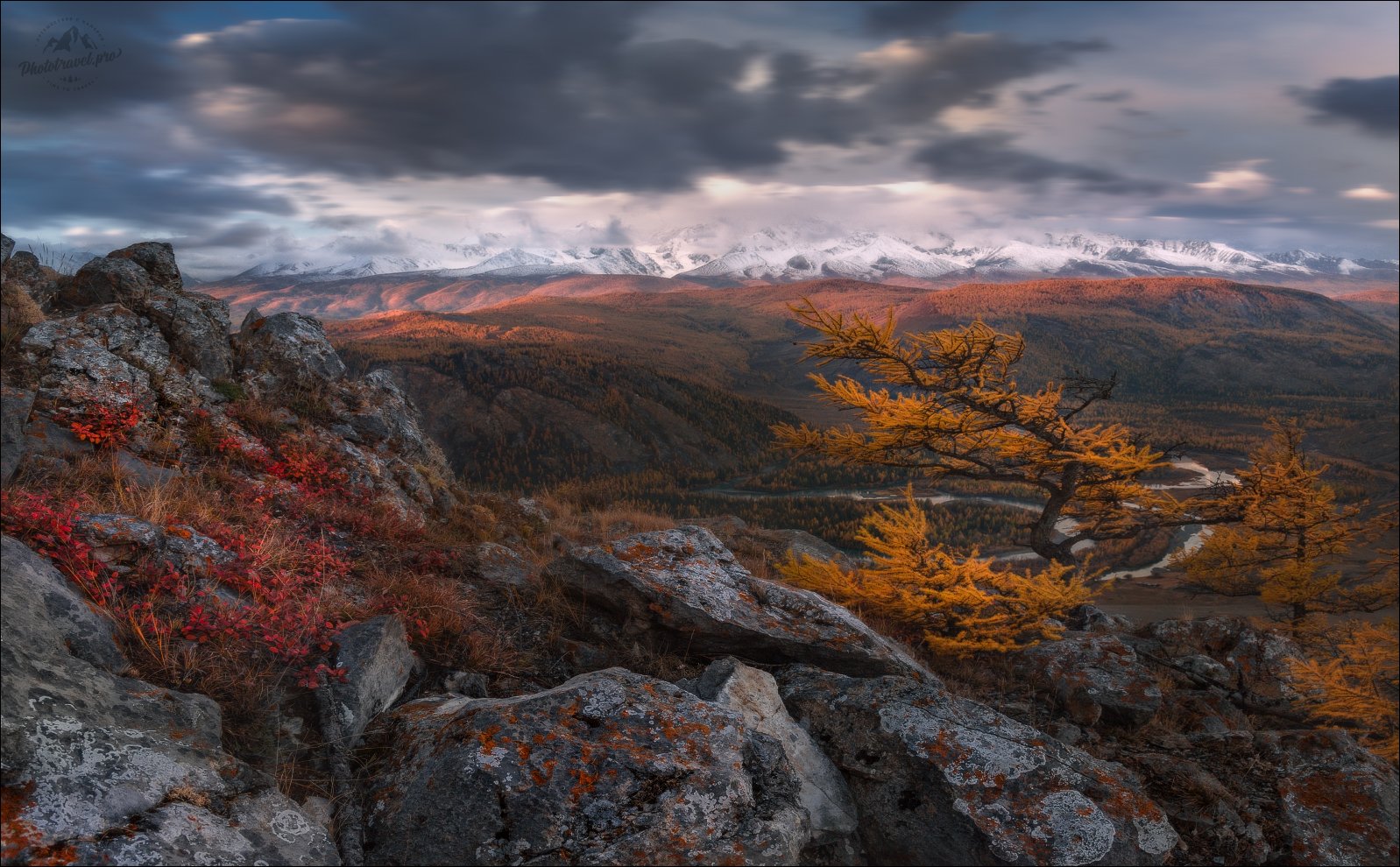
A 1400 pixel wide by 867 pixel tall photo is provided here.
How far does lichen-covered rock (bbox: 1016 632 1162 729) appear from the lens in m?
9.29

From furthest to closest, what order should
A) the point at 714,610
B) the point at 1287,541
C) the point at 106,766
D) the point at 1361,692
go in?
1. the point at 1287,541
2. the point at 1361,692
3. the point at 714,610
4. the point at 106,766

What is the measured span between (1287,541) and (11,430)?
35.0m

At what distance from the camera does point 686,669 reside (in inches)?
281

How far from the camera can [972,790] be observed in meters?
5.39

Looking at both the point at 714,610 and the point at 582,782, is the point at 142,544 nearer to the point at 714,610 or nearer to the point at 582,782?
the point at 582,782

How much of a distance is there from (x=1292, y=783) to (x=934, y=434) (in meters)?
8.27

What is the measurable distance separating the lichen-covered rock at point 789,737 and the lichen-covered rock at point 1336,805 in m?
4.83

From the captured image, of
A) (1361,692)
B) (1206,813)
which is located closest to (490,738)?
(1206,813)

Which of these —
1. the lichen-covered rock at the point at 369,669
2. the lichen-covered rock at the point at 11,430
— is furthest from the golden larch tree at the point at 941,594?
the lichen-covered rock at the point at 11,430

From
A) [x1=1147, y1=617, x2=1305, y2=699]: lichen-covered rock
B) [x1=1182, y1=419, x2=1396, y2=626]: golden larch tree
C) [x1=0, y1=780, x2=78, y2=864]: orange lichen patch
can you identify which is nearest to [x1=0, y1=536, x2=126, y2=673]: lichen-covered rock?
[x1=0, y1=780, x2=78, y2=864]: orange lichen patch

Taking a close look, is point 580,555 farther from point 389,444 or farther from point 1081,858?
point 389,444

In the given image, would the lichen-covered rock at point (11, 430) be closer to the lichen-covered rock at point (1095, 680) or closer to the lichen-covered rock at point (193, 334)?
the lichen-covered rock at point (193, 334)

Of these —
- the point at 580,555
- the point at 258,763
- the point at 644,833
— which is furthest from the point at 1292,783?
the point at 258,763

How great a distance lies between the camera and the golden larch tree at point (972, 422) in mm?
13508
